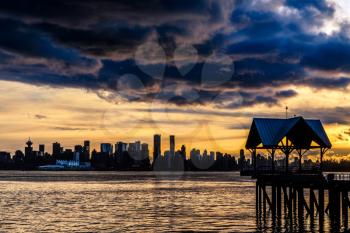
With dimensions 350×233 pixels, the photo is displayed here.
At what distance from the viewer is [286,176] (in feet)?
180

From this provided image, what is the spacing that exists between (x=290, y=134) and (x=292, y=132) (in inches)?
17.3

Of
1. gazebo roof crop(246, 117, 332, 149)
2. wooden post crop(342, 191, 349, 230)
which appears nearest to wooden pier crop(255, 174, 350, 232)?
wooden post crop(342, 191, 349, 230)

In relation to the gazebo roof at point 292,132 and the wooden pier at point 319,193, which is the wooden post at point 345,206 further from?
the gazebo roof at point 292,132

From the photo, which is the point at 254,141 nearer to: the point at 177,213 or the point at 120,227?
the point at 177,213

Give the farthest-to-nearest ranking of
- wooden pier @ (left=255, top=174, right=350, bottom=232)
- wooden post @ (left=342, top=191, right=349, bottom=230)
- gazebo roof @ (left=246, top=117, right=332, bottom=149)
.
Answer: gazebo roof @ (left=246, top=117, right=332, bottom=149), wooden post @ (left=342, top=191, right=349, bottom=230), wooden pier @ (left=255, top=174, right=350, bottom=232)

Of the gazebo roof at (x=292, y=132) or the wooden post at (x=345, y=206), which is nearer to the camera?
the wooden post at (x=345, y=206)

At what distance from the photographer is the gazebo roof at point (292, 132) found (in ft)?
199

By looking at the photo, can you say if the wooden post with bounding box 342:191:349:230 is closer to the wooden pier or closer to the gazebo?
the wooden pier

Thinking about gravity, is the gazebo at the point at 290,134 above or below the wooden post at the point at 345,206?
above

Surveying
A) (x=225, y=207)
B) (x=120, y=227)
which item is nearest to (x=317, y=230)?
(x=120, y=227)

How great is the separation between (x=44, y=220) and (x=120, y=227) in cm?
1015

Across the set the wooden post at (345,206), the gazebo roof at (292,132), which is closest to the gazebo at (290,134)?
the gazebo roof at (292,132)

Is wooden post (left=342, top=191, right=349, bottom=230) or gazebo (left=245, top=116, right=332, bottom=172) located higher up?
gazebo (left=245, top=116, right=332, bottom=172)

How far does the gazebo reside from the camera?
60.7 m
